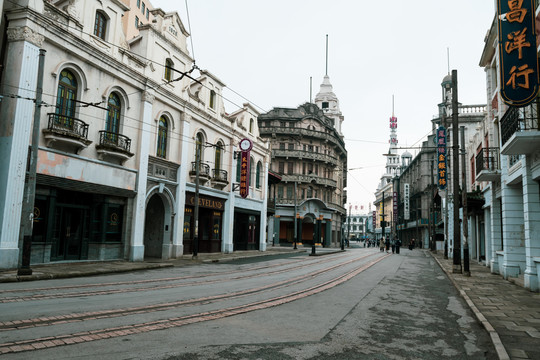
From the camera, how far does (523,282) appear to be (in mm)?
13938

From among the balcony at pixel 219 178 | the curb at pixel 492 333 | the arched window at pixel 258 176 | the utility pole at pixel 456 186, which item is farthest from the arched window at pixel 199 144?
the curb at pixel 492 333

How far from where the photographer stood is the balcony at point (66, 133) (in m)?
15.5

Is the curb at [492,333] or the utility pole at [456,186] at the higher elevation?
the utility pole at [456,186]

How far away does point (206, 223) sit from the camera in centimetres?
2806

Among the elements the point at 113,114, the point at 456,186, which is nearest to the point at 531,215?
the point at 456,186

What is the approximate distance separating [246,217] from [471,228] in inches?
698

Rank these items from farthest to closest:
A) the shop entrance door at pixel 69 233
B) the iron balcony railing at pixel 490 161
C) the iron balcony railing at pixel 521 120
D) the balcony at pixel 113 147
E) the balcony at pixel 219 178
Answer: the balcony at pixel 219 178, the iron balcony railing at pixel 490 161, the balcony at pixel 113 147, the shop entrance door at pixel 69 233, the iron balcony railing at pixel 521 120

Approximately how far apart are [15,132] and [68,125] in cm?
243

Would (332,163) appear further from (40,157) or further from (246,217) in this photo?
(40,157)

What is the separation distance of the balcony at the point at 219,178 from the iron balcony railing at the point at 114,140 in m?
8.73

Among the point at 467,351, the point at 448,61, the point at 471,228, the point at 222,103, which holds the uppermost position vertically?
the point at 448,61

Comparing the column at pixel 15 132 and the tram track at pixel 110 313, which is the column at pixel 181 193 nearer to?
the column at pixel 15 132

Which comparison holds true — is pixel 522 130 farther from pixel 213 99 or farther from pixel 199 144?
pixel 213 99

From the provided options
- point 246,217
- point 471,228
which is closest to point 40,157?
point 246,217
